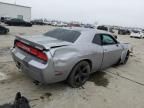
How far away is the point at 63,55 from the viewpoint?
3301 millimetres

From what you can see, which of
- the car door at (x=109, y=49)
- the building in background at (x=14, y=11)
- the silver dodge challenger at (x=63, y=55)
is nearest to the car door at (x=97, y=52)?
the silver dodge challenger at (x=63, y=55)

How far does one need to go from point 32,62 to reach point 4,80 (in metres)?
1.31

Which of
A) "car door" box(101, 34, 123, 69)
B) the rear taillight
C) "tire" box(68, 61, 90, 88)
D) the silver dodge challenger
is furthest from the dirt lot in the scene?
the rear taillight

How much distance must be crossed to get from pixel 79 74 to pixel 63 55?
2.81 feet

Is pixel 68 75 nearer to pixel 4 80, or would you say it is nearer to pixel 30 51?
pixel 30 51

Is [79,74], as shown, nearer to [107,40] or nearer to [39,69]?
[39,69]

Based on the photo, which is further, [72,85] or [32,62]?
[72,85]

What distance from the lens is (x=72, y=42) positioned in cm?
375

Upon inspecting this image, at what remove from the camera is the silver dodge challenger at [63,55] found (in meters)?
3.15

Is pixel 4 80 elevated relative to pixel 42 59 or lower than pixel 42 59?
lower

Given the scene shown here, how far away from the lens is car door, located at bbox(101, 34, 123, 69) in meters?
4.62

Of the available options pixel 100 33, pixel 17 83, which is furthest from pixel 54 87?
pixel 100 33

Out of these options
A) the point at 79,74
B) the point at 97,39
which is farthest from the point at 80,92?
the point at 97,39

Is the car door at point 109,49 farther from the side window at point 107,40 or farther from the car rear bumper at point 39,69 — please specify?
the car rear bumper at point 39,69
